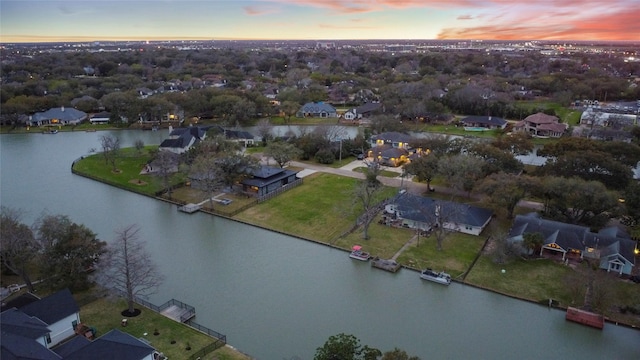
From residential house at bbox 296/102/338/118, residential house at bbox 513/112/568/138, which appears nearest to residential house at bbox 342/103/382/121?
residential house at bbox 296/102/338/118

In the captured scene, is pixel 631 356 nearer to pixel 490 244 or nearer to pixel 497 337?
pixel 497 337

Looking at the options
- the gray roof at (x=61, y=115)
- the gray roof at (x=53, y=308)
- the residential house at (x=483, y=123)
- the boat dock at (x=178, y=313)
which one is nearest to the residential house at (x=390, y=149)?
the residential house at (x=483, y=123)

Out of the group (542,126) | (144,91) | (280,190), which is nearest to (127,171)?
(280,190)

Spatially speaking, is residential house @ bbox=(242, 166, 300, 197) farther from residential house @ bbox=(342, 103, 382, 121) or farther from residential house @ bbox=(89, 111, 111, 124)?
residential house @ bbox=(89, 111, 111, 124)

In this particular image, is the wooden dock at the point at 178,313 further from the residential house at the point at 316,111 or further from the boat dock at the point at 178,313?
the residential house at the point at 316,111

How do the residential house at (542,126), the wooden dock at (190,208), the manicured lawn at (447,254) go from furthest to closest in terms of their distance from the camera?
the residential house at (542,126)
the wooden dock at (190,208)
the manicured lawn at (447,254)

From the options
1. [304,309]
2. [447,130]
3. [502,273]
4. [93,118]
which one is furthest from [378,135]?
[93,118]
